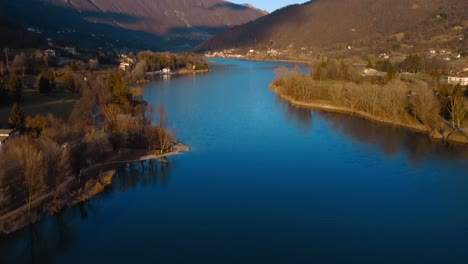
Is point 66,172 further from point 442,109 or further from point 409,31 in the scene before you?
point 409,31

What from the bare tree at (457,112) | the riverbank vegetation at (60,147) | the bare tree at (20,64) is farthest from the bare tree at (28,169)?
the bare tree at (20,64)

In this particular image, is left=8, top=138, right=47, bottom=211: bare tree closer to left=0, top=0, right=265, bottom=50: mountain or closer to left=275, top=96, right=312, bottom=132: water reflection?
left=275, top=96, right=312, bottom=132: water reflection

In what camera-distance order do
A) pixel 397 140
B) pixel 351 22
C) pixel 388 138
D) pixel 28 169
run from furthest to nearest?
pixel 351 22, pixel 388 138, pixel 397 140, pixel 28 169

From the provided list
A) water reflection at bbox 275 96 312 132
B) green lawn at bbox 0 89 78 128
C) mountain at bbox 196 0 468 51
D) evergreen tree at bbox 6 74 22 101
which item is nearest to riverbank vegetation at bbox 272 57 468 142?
water reflection at bbox 275 96 312 132

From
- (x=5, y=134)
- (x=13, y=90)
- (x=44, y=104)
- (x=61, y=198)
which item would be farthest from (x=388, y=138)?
(x=13, y=90)

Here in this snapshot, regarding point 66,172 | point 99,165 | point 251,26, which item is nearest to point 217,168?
point 99,165

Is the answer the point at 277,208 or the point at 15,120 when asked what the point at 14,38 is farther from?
the point at 277,208

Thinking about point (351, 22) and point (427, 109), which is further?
point (351, 22)
